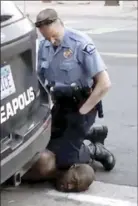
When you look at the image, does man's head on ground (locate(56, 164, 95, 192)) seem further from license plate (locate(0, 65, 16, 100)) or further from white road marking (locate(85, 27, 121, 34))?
white road marking (locate(85, 27, 121, 34))

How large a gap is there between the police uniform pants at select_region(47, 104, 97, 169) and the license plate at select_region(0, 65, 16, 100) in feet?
4.59

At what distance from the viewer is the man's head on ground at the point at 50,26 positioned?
447 centimetres

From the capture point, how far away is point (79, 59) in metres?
4.70

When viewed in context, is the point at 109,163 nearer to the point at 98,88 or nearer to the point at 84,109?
the point at 84,109

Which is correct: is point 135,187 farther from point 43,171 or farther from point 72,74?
point 72,74

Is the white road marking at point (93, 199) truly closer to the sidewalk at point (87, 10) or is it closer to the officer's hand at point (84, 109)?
the officer's hand at point (84, 109)

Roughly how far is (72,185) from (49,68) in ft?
3.10

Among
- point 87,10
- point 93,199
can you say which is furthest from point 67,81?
point 87,10

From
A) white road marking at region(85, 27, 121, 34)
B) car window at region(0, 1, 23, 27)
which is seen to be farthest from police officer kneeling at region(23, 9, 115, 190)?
white road marking at region(85, 27, 121, 34)

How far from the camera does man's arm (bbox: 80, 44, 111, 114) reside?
4.68 meters

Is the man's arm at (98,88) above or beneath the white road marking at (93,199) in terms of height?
above

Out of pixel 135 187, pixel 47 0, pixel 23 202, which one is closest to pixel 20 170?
pixel 23 202

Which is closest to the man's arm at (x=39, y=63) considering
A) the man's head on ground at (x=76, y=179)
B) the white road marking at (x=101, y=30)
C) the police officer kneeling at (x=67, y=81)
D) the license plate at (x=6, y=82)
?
the police officer kneeling at (x=67, y=81)

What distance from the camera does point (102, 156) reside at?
5504mm
